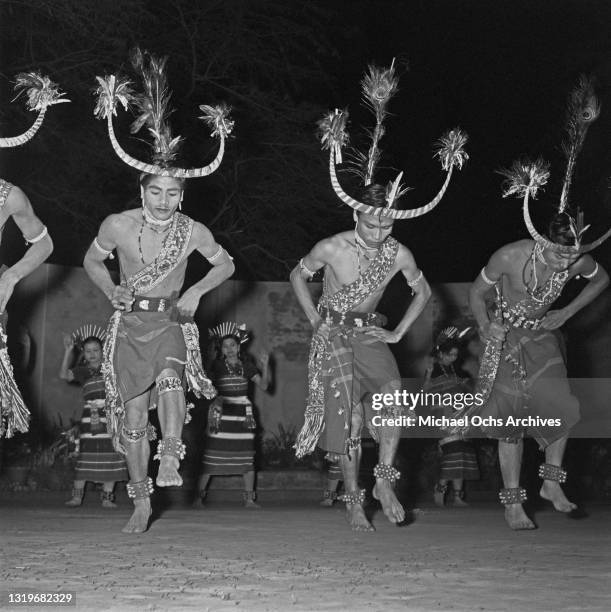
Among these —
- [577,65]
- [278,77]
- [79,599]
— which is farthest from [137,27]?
[79,599]

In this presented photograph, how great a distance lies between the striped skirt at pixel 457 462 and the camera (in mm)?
10555

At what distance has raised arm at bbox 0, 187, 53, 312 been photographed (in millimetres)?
6625

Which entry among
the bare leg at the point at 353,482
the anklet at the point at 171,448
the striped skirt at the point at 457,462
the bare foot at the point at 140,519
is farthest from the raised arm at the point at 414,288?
the striped skirt at the point at 457,462

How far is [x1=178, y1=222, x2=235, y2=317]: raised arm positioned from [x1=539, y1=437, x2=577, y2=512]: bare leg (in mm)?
2346

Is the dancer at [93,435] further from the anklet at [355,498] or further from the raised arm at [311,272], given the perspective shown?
the anklet at [355,498]

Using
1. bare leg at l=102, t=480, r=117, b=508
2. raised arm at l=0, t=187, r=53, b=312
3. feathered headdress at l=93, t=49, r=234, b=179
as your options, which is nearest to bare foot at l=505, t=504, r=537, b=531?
feathered headdress at l=93, t=49, r=234, b=179

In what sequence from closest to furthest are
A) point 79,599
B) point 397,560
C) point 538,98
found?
1. point 79,599
2. point 397,560
3. point 538,98

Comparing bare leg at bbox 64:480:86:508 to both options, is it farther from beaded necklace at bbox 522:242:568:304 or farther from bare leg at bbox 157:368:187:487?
beaded necklace at bbox 522:242:568:304

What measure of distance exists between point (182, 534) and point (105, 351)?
117 cm

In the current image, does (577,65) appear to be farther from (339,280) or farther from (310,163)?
(339,280)

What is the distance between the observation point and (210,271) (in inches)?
289

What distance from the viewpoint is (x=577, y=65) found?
1689cm

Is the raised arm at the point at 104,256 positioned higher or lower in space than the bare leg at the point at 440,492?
higher

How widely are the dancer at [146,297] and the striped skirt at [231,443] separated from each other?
10.9 feet
